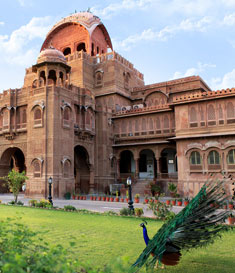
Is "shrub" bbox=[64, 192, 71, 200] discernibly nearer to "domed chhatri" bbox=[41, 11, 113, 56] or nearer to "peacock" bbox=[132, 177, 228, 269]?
"peacock" bbox=[132, 177, 228, 269]

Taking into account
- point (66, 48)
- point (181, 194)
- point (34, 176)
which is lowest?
point (181, 194)

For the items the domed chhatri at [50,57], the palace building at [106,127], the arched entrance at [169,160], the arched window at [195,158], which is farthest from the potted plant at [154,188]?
the domed chhatri at [50,57]

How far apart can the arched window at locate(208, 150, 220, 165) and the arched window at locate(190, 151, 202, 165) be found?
80 cm

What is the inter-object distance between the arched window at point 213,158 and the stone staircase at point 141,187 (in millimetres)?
6674

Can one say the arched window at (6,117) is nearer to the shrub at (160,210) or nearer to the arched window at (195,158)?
the arched window at (195,158)

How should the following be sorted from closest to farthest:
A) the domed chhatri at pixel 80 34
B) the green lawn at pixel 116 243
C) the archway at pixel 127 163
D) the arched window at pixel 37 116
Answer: the green lawn at pixel 116 243, the arched window at pixel 37 116, the archway at pixel 127 163, the domed chhatri at pixel 80 34

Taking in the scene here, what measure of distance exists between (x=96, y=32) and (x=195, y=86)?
58.5 feet

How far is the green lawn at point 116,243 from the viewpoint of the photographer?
237 inches

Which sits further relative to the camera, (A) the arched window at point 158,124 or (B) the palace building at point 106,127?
(A) the arched window at point 158,124

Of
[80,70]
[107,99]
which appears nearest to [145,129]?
[107,99]

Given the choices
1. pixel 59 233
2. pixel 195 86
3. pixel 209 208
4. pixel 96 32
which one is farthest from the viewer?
pixel 96 32

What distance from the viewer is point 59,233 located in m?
8.90

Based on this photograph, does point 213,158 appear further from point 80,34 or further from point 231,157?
point 80,34

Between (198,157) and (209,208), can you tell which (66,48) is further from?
(209,208)
